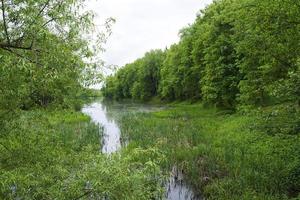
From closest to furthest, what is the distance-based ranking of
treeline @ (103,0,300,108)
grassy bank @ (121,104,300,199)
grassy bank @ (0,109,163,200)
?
grassy bank @ (0,109,163,200), grassy bank @ (121,104,300,199), treeline @ (103,0,300,108)

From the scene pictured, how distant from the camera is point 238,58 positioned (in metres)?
33.9

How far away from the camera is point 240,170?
15898 mm

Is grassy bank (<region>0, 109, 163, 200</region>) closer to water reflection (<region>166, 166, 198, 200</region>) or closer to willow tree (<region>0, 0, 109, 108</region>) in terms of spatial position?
willow tree (<region>0, 0, 109, 108</region>)

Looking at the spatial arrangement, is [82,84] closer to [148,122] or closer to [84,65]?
[84,65]

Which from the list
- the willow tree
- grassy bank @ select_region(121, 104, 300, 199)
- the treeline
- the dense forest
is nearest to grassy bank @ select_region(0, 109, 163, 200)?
the dense forest

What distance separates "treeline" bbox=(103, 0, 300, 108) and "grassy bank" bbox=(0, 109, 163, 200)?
83.4 inches

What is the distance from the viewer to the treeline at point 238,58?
13620 millimetres

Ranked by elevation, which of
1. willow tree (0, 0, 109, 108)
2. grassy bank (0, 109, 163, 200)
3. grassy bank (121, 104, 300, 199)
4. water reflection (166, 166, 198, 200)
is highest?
willow tree (0, 0, 109, 108)

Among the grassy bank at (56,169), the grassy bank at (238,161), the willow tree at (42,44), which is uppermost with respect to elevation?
the willow tree at (42,44)

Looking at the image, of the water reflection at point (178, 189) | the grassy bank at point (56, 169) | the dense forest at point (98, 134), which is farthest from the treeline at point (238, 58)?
the water reflection at point (178, 189)

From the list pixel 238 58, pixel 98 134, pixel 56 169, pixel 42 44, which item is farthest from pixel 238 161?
pixel 238 58

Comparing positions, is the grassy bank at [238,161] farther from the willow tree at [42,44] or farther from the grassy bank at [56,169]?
the willow tree at [42,44]

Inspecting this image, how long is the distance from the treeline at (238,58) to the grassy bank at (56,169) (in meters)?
2.12

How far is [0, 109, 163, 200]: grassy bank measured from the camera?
6734 mm
